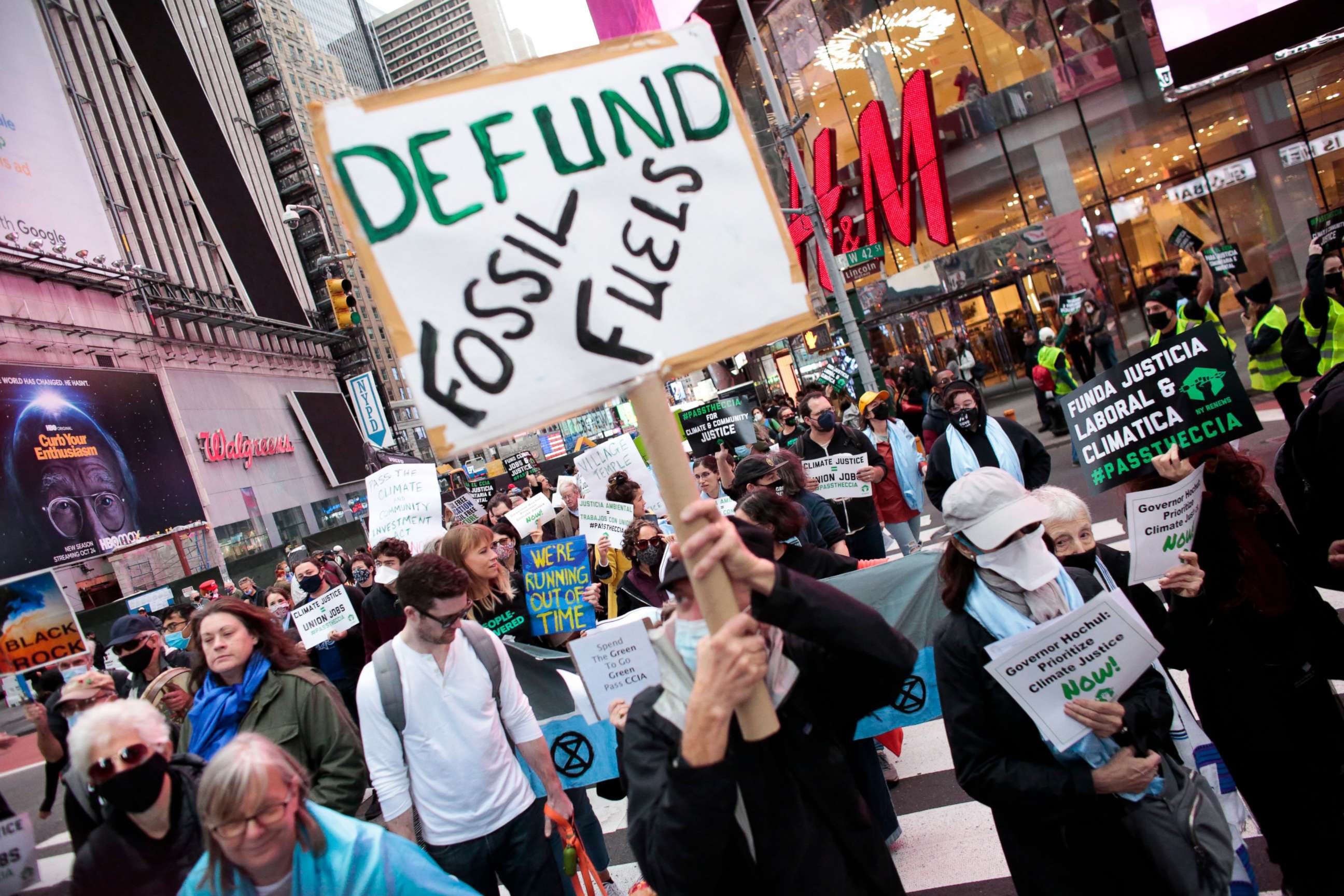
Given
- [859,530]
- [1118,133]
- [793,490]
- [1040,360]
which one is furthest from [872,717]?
[1118,133]

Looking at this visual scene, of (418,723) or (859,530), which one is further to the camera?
(859,530)

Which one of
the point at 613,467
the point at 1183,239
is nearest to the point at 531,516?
the point at 613,467

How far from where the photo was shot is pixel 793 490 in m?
5.75

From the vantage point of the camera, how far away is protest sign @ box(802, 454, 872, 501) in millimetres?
7379

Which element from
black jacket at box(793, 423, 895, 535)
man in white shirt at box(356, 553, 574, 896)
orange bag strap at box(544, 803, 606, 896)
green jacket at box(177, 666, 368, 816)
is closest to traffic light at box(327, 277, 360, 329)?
black jacket at box(793, 423, 895, 535)

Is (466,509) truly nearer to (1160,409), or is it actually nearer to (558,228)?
(1160,409)

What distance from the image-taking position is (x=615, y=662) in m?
4.15

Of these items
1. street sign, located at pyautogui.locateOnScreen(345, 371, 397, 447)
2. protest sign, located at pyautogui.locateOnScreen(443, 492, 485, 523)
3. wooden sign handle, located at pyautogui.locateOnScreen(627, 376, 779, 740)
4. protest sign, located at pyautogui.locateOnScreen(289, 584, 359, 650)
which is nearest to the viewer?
wooden sign handle, located at pyautogui.locateOnScreen(627, 376, 779, 740)

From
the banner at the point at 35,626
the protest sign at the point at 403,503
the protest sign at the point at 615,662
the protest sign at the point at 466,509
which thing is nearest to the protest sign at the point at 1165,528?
the protest sign at the point at 615,662

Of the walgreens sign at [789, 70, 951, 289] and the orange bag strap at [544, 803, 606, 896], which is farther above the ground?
the walgreens sign at [789, 70, 951, 289]

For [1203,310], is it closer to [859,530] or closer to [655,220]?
[859,530]

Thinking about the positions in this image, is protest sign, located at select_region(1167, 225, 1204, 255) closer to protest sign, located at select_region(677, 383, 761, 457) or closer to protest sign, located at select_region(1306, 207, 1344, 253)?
protest sign, located at select_region(1306, 207, 1344, 253)

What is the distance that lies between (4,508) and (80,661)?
24.1 metres

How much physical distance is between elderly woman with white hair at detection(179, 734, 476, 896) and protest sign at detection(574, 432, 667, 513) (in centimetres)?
601
